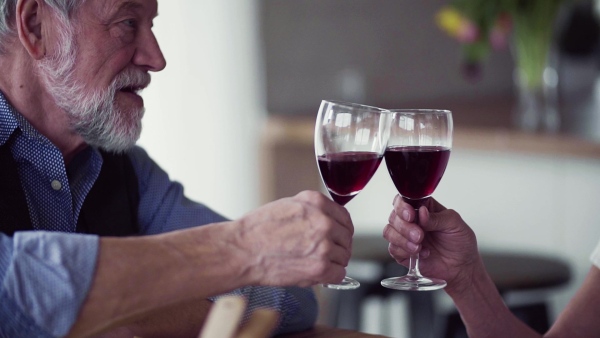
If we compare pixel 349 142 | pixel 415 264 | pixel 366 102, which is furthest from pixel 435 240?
pixel 366 102

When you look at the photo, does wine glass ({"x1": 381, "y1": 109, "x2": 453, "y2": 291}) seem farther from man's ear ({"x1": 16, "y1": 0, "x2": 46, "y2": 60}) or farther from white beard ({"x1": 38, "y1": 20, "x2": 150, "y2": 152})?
man's ear ({"x1": 16, "y1": 0, "x2": 46, "y2": 60})

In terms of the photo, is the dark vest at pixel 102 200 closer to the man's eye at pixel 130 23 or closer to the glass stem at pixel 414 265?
the man's eye at pixel 130 23

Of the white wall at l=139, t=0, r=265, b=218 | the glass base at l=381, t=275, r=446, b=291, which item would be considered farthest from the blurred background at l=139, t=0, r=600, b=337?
the glass base at l=381, t=275, r=446, b=291

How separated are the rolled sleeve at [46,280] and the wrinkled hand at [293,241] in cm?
Answer: 21

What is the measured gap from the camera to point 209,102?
12.5 feet

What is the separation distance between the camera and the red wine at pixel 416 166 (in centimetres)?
138

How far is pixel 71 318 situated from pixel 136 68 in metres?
0.69

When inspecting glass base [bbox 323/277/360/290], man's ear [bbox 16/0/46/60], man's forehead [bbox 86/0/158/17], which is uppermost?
man's forehead [bbox 86/0/158/17]

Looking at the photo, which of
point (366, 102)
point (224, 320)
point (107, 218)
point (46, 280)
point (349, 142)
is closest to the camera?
point (224, 320)

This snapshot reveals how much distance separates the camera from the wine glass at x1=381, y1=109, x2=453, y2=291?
138 cm

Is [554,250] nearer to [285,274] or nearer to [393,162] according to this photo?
[393,162]

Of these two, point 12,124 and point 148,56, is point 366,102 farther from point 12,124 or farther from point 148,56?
point 12,124

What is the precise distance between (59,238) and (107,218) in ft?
1.91

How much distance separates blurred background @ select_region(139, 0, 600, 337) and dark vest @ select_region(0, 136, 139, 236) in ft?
4.16
